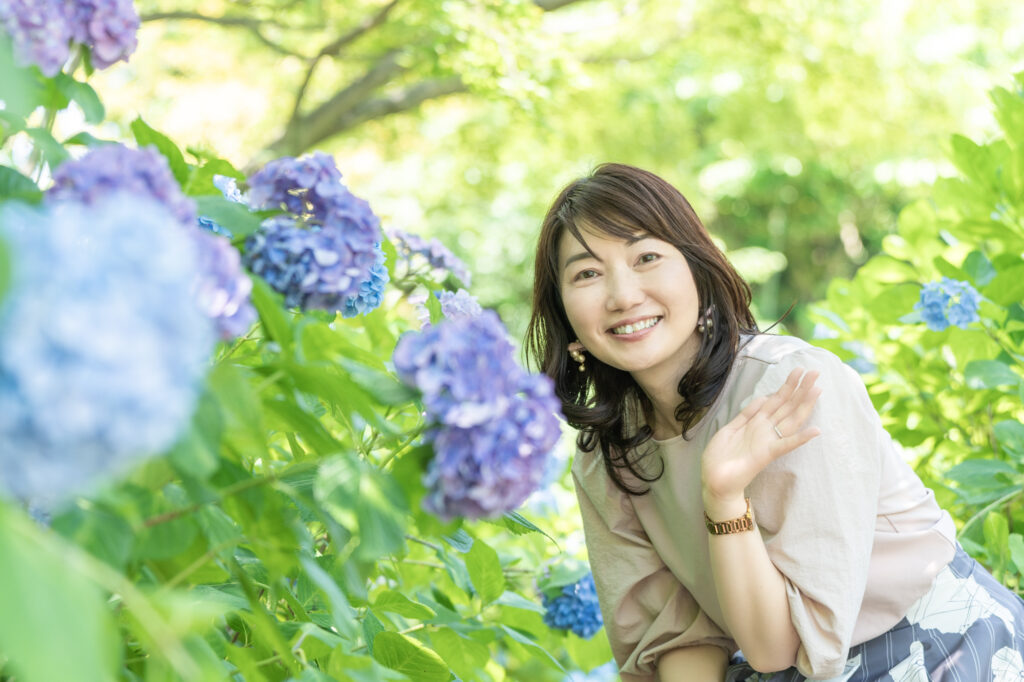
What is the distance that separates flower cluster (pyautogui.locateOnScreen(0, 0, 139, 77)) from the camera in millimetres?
961

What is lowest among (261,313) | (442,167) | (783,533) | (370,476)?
(442,167)

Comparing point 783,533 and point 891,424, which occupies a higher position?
point 783,533

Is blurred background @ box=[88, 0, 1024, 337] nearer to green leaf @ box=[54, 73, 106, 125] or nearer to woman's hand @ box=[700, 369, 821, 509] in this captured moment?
woman's hand @ box=[700, 369, 821, 509]

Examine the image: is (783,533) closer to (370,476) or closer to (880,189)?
(370,476)

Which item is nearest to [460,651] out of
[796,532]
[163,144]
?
[796,532]

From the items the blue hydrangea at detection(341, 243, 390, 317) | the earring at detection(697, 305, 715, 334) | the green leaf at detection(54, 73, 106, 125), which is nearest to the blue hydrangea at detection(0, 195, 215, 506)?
the green leaf at detection(54, 73, 106, 125)

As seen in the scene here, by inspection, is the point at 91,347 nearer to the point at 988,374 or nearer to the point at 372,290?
the point at 372,290

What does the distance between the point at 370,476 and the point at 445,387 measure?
11cm

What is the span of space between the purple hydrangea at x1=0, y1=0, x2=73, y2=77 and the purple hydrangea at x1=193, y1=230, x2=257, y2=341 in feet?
1.11

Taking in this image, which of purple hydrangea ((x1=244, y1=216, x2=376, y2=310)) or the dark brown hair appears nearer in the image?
purple hydrangea ((x1=244, y1=216, x2=376, y2=310))

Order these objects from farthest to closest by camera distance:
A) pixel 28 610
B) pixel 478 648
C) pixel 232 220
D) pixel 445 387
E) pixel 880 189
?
pixel 880 189 < pixel 478 648 < pixel 232 220 < pixel 445 387 < pixel 28 610

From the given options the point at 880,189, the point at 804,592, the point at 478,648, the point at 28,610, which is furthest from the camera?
the point at 880,189

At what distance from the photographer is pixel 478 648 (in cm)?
144

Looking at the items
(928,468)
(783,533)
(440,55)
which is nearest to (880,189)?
(440,55)
